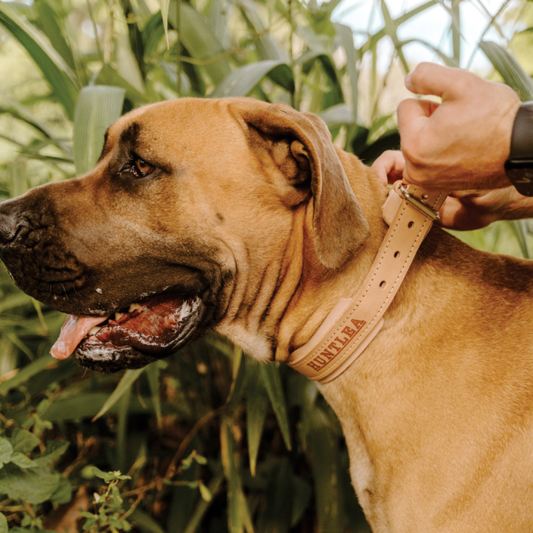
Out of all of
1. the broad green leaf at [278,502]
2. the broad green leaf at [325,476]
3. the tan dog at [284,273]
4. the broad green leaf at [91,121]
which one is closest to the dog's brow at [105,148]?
the broad green leaf at [91,121]

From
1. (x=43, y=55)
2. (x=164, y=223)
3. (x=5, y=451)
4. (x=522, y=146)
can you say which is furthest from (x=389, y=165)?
(x=5, y=451)

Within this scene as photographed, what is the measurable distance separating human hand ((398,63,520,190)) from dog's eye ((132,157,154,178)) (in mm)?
821

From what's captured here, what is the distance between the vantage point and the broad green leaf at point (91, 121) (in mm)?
1701

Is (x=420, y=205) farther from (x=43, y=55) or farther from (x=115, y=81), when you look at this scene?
(x=43, y=55)

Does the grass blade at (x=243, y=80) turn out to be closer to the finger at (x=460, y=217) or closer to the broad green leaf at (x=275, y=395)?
the finger at (x=460, y=217)

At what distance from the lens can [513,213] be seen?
1.80 m

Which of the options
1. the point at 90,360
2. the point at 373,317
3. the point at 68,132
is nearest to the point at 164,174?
the point at 90,360

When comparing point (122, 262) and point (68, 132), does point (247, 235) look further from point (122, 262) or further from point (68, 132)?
point (68, 132)

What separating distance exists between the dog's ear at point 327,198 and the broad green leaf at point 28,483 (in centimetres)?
121

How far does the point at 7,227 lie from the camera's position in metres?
1.47

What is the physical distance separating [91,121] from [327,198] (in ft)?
3.18

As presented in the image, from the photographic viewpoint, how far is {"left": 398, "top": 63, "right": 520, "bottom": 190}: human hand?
1.21 m

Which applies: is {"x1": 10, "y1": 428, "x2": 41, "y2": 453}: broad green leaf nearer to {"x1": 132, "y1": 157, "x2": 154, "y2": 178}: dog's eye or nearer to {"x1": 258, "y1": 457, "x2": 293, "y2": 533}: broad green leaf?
{"x1": 132, "y1": 157, "x2": 154, "y2": 178}: dog's eye

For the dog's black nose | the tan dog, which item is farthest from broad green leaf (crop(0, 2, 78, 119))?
the dog's black nose
